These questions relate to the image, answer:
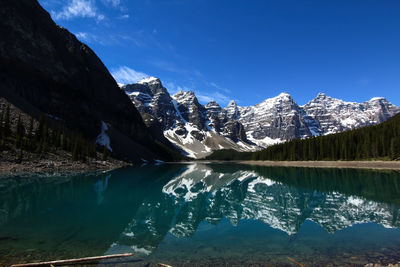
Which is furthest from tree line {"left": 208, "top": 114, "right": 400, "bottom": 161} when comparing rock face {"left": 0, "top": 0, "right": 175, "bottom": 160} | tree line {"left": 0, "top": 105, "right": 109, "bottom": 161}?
tree line {"left": 0, "top": 105, "right": 109, "bottom": 161}

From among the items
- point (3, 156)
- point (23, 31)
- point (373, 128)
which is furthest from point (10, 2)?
point (373, 128)

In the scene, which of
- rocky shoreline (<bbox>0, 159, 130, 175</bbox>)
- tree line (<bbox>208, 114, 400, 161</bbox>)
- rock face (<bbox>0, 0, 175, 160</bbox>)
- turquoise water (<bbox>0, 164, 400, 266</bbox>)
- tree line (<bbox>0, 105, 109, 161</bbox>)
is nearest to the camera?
turquoise water (<bbox>0, 164, 400, 266</bbox>)

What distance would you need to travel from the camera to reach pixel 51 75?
113562 millimetres

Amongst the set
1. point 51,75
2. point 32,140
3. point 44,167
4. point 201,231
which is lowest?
point 201,231

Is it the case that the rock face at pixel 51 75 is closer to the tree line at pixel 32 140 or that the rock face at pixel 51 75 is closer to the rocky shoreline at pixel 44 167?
the tree line at pixel 32 140

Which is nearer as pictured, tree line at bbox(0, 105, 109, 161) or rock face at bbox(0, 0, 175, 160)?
tree line at bbox(0, 105, 109, 161)

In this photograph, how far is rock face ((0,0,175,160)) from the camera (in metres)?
96.2

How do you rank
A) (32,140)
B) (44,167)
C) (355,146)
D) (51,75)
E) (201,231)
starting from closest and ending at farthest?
1. (201,231)
2. (44,167)
3. (32,140)
4. (355,146)
5. (51,75)

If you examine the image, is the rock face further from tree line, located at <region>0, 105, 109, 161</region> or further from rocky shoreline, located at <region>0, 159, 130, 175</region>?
rocky shoreline, located at <region>0, 159, 130, 175</region>

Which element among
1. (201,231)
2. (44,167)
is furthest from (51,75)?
(201,231)

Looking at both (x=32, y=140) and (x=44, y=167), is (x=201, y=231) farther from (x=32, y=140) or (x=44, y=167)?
(x=32, y=140)

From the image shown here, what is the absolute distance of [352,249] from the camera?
12.1 metres

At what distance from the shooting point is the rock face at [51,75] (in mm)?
96250

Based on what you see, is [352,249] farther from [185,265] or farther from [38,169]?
[38,169]
